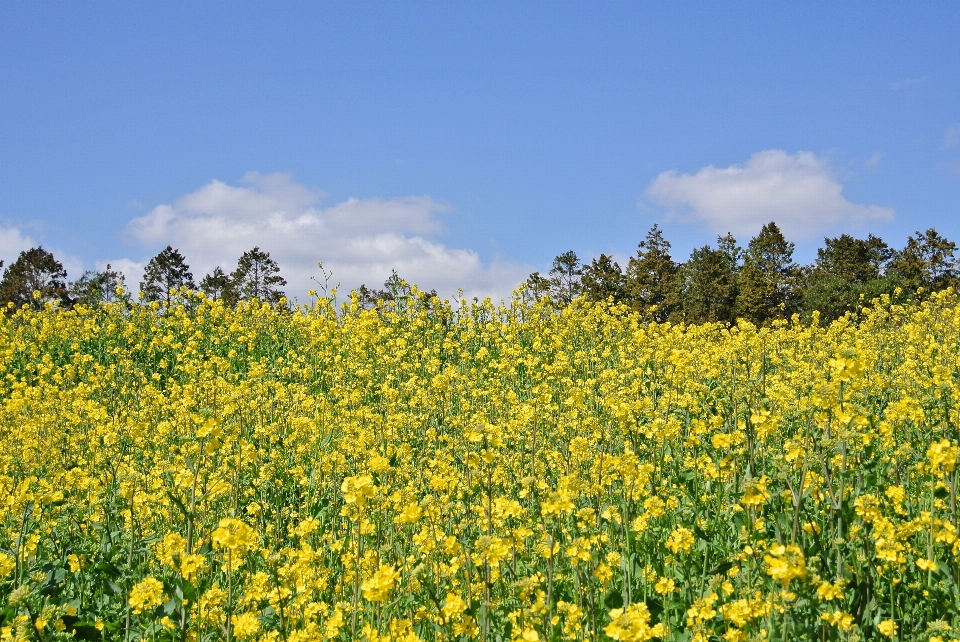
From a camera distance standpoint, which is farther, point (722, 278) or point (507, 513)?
point (722, 278)

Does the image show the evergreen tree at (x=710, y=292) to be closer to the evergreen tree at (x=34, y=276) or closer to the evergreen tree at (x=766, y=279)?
the evergreen tree at (x=766, y=279)

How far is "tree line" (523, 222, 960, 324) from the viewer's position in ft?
147

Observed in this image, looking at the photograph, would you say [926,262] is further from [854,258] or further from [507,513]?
[507,513]

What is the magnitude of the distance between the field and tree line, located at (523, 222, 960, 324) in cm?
3702

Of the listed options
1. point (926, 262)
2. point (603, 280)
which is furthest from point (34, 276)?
point (926, 262)

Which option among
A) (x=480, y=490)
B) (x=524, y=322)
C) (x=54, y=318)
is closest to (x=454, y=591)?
(x=480, y=490)

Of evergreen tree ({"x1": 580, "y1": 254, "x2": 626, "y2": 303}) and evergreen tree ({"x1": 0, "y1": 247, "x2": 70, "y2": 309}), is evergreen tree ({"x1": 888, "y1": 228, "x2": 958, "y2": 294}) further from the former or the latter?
evergreen tree ({"x1": 0, "y1": 247, "x2": 70, "y2": 309})

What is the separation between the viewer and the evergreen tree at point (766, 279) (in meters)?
44.8

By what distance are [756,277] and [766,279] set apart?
1445 mm

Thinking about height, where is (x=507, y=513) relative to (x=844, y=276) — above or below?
below

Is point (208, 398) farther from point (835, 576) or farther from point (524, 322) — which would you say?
point (524, 322)

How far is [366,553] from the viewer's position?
376 centimetres

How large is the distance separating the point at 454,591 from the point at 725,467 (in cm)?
160

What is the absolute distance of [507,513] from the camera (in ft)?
10.3
